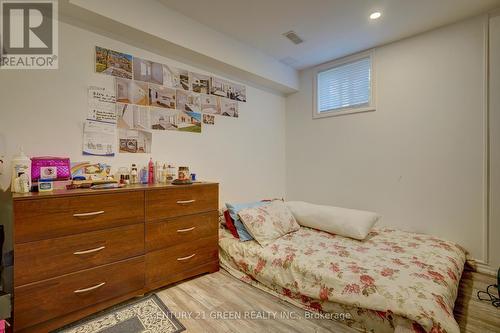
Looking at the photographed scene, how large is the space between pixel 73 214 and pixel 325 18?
8.69 ft

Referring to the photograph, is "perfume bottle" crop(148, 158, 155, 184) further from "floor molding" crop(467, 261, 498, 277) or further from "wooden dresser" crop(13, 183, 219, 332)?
"floor molding" crop(467, 261, 498, 277)

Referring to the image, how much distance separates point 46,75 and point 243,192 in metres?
2.21

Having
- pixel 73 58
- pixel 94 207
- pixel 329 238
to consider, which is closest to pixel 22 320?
pixel 94 207

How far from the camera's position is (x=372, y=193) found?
112 inches

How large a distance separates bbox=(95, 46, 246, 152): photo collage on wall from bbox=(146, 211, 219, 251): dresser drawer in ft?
2.53

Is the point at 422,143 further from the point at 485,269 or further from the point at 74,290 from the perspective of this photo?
the point at 74,290

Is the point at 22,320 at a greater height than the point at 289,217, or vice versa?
the point at 289,217

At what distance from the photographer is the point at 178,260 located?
1.92m

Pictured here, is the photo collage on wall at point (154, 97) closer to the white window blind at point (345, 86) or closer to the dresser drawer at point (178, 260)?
the dresser drawer at point (178, 260)

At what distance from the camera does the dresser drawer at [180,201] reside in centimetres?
177

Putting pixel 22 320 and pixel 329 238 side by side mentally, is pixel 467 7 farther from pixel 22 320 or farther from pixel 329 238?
pixel 22 320

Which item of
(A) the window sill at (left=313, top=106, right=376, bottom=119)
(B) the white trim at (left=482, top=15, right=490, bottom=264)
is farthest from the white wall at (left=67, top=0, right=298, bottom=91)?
(B) the white trim at (left=482, top=15, right=490, bottom=264)

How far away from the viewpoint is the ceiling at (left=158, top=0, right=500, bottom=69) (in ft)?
6.63

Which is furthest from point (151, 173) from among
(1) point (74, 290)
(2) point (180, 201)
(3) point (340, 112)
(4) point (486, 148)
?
(4) point (486, 148)
